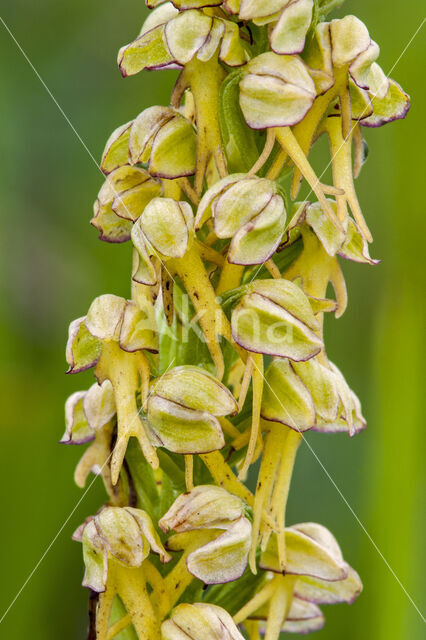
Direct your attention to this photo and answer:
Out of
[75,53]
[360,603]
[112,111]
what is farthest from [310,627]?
[75,53]

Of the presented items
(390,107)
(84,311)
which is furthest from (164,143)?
(84,311)

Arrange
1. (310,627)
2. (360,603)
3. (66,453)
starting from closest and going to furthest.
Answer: (310,627), (360,603), (66,453)

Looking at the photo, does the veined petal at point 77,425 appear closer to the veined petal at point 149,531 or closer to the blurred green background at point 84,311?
the veined petal at point 149,531

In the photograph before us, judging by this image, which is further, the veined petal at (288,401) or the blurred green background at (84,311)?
the blurred green background at (84,311)

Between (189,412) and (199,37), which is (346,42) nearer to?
(199,37)

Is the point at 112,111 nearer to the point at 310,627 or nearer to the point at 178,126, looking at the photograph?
the point at 178,126

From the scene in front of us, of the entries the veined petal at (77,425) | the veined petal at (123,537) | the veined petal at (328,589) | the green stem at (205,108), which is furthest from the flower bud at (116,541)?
the green stem at (205,108)

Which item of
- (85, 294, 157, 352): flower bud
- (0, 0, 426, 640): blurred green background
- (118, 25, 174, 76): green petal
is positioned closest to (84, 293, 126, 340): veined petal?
(85, 294, 157, 352): flower bud
